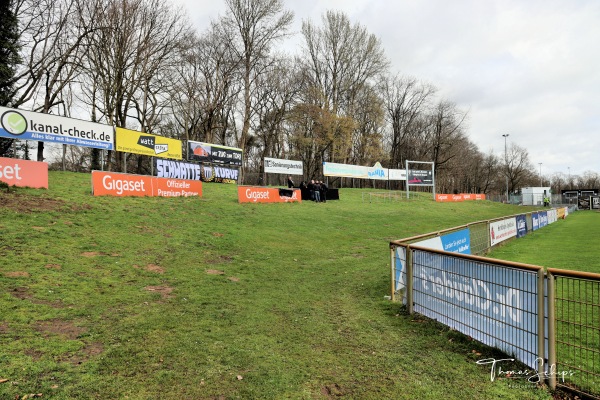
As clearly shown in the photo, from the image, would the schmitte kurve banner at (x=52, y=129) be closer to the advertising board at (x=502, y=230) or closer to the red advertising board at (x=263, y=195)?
the red advertising board at (x=263, y=195)

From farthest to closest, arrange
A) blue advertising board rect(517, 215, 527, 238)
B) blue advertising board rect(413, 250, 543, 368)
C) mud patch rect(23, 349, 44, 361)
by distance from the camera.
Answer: blue advertising board rect(517, 215, 527, 238) → blue advertising board rect(413, 250, 543, 368) → mud patch rect(23, 349, 44, 361)

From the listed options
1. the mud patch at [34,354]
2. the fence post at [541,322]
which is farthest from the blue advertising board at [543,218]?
the mud patch at [34,354]

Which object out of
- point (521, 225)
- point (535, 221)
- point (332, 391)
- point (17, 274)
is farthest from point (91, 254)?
point (535, 221)

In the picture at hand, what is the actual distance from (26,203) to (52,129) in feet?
32.3

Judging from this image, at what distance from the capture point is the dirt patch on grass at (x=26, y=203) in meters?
10.3

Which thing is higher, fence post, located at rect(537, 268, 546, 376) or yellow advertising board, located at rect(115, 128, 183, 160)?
yellow advertising board, located at rect(115, 128, 183, 160)

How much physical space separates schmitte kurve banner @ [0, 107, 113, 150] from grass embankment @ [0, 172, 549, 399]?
25.9ft

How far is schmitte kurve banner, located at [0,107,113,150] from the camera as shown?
55.0 ft

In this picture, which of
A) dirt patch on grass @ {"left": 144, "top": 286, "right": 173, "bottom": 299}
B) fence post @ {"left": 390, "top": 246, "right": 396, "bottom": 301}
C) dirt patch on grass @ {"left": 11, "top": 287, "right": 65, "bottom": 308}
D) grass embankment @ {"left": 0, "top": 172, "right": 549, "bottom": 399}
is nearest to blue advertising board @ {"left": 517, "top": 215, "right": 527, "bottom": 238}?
grass embankment @ {"left": 0, "top": 172, "right": 549, "bottom": 399}

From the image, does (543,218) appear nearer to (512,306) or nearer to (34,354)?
(512,306)

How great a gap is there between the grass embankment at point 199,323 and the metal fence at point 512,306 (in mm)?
306

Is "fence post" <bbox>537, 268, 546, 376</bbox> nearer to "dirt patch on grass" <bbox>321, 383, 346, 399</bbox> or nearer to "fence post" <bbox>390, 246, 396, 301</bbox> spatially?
"dirt patch on grass" <bbox>321, 383, 346, 399</bbox>

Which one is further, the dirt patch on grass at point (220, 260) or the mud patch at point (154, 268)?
the dirt patch on grass at point (220, 260)

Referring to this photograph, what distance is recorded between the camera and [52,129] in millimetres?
18500
